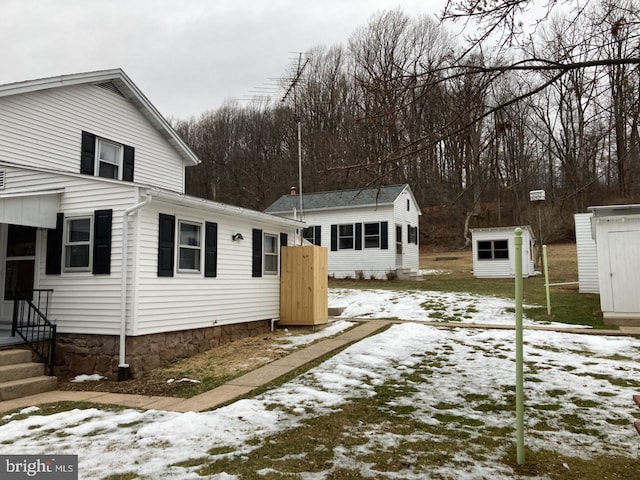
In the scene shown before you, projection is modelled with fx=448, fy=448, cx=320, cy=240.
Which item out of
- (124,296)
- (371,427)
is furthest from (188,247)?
(371,427)

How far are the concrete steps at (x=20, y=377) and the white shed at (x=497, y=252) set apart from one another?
18496 millimetres

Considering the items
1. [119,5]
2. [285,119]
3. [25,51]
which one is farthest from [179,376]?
[285,119]

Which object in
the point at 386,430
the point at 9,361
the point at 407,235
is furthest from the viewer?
the point at 407,235

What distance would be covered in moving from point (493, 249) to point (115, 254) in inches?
706

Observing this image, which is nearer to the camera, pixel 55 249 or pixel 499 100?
pixel 499 100

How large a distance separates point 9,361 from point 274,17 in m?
6.36

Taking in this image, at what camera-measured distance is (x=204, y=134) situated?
41062mm

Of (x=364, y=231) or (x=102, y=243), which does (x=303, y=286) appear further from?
(x=364, y=231)

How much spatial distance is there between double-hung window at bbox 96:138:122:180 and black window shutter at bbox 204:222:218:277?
492 cm

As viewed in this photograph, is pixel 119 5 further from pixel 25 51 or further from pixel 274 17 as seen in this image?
pixel 25 51

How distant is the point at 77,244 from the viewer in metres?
7.74

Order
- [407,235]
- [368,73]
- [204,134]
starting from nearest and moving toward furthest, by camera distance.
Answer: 1. [368,73]
2. [407,235]
3. [204,134]

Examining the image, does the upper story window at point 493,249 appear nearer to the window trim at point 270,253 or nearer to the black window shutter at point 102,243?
the window trim at point 270,253

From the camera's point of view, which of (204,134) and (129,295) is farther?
(204,134)
